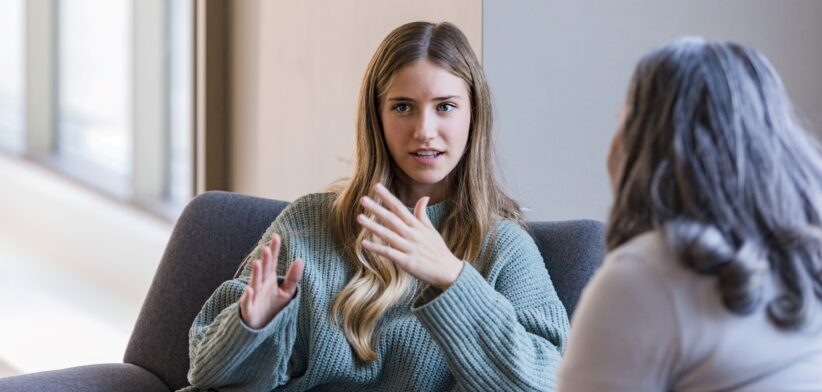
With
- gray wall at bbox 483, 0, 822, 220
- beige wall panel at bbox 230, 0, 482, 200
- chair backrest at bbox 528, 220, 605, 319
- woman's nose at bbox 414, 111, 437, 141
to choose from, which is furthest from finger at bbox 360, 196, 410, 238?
beige wall panel at bbox 230, 0, 482, 200

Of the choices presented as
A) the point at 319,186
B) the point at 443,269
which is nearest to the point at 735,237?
the point at 443,269

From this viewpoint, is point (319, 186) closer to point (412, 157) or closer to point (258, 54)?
point (258, 54)

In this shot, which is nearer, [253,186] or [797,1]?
[797,1]

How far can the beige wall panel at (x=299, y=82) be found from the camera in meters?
3.09

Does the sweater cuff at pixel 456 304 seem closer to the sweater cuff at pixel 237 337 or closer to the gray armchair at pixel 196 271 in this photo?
the sweater cuff at pixel 237 337

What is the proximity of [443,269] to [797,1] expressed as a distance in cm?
113

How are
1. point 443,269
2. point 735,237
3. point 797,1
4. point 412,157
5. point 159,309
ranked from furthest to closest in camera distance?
point 797,1, point 159,309, point 412,157, point 443,269, point 735,237

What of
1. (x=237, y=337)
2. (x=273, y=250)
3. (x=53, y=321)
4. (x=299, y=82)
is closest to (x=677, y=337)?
(x=273, y=250)

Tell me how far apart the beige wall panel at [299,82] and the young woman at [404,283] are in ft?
2.13

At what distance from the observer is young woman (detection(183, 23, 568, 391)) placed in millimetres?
1882

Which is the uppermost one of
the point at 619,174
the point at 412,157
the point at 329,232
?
the point at 619,174

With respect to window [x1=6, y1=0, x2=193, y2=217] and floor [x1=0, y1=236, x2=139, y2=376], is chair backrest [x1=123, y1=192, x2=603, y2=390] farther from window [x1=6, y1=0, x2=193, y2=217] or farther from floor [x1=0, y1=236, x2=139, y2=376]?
window [x1=6, y1=0, x2=193, y2=217]

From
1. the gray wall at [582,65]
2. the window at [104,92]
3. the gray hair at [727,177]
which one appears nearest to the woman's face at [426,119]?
→ the gray wall at [582,65]

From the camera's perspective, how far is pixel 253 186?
12.0 ft
